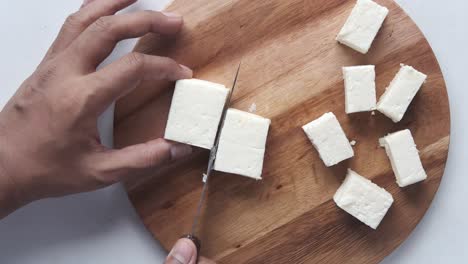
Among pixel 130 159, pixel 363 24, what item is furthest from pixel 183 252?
pixel 363 24

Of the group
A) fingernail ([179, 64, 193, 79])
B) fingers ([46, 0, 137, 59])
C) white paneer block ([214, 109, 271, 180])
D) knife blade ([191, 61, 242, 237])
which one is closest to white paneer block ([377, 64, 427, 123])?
white paneer block ([214, 109, 271, 180])

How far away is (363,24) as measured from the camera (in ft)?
6.76

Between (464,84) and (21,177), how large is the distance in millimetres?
1970

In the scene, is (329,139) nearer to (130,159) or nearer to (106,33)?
(130,159)

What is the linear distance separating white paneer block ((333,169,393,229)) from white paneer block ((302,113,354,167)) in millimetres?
105

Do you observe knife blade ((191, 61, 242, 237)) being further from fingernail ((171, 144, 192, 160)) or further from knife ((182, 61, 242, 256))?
fingernail ((171, 144, 192, 160))

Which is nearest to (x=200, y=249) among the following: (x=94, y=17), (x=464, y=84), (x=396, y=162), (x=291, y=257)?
(x=291, y=257)

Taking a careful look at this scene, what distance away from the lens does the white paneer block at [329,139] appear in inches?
81.4

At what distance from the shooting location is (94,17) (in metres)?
2.03

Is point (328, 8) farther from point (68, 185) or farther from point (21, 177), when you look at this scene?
point (21, 177)

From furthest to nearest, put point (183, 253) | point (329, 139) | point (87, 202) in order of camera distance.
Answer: point (87, 202), point (329, 139), point (183, 253)

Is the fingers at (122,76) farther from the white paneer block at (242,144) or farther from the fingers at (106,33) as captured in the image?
the white paneer block at (242,144)

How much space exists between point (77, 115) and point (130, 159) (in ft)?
0.86

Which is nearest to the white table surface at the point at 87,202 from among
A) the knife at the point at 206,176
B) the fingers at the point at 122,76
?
the knife at the point at 206,176
